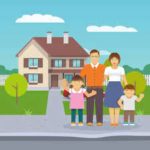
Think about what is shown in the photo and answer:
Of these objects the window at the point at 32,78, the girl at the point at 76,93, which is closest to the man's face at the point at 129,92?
the girl at the point at 76,93

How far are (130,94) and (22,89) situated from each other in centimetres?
1497

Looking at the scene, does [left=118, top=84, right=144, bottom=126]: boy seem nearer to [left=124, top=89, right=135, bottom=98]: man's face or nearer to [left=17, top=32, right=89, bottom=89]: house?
[left=124, top=89, right=135, bottom=98]: man's face

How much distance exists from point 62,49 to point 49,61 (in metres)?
1.85

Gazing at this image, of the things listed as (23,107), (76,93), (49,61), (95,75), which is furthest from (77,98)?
(49,61)

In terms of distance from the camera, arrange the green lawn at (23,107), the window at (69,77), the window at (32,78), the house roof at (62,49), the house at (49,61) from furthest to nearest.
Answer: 1. the house roof at (62,49)
2. the window at (69,77)
3. the house at (49,61)
4. the window at (32,78)
5. the green lawn at (23,107)

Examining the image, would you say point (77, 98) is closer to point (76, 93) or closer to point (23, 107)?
point (76, 93)

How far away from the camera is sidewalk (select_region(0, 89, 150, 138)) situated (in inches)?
579

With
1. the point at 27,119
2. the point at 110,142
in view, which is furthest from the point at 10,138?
the point at 27,119

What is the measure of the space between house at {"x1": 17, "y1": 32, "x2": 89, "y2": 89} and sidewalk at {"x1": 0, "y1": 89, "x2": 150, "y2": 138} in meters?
46.2

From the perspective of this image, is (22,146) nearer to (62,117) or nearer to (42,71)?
(62,117)

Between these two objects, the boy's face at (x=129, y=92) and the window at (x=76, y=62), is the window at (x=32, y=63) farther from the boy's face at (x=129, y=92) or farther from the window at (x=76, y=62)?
the boy's face at (x=129, y=92)

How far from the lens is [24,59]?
66.2 metres

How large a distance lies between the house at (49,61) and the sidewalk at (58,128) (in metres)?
46.2

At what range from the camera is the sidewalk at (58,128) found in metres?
14.7
